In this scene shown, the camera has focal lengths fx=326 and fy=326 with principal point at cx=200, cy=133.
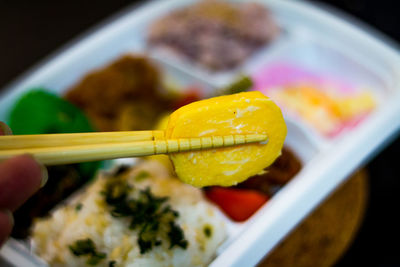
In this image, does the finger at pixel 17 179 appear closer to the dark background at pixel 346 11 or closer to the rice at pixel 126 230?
the rice at pixel 126 230

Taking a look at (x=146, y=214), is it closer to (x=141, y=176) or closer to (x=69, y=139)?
(x=141, y=176)

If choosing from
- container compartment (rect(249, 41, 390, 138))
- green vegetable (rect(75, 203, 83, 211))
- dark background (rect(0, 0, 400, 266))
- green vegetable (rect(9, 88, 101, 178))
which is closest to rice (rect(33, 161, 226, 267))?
green vegetable (rect(75, 203, 83, 211))

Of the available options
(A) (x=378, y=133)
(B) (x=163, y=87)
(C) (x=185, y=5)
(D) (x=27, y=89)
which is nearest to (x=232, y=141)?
(A) (x=378, y=133)

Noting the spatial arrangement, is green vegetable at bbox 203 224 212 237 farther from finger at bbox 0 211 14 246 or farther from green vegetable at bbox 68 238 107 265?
finger at bbox 0 211 14 246

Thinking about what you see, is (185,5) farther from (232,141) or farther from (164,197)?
(232,141)

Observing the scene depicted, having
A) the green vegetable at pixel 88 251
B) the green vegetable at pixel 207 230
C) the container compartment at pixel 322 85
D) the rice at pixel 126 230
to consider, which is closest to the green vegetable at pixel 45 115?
the rice at pixel 126 230

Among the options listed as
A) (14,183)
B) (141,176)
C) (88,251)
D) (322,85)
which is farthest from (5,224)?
(322,85)
